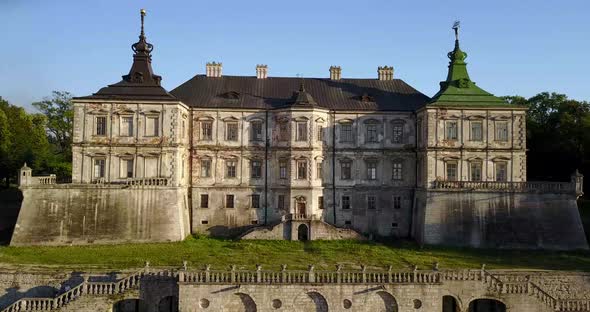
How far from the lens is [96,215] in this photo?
35.7 m

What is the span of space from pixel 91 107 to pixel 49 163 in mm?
18178

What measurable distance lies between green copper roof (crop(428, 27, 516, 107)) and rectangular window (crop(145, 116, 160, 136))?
20.2 meters

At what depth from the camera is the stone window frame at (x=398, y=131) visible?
41.3 m

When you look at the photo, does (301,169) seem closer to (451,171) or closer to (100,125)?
(451,171)

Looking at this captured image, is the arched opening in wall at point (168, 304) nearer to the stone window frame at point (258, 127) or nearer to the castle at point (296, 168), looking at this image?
the castle at point (296, 168)

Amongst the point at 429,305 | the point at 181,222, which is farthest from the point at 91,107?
the point at 429,305

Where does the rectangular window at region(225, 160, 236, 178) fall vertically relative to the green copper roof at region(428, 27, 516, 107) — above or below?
below

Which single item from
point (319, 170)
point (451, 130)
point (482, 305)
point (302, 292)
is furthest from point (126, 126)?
point (482, 305)

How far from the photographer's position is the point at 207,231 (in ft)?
132

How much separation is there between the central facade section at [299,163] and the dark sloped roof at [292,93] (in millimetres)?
162

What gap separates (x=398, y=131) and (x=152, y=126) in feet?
62.6

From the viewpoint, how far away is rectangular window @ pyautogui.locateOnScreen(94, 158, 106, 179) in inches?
1483

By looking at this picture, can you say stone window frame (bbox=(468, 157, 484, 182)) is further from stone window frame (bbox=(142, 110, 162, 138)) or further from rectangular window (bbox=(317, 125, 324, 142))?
stone window frame (bbox=(142, 110, 162, 138))

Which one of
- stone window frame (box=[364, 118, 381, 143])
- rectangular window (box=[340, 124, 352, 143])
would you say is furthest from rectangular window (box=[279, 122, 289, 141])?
stone window frame (box=[364, 118, 381, 143])
